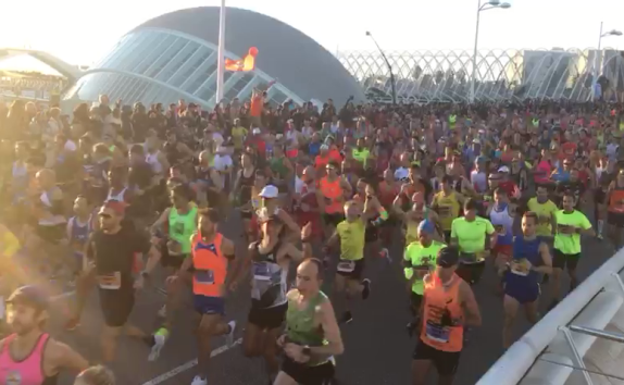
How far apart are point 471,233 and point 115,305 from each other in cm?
404

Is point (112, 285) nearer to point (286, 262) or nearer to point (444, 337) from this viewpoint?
point (286, 262)

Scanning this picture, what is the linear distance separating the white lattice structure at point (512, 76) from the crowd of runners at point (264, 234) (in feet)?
188

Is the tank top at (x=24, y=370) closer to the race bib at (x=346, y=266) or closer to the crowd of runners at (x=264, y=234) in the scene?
the crowd of runners at (x=264, y=234)

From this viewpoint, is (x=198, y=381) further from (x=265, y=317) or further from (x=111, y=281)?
(x=111, y=281)

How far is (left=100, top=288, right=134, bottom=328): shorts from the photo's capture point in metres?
5.48

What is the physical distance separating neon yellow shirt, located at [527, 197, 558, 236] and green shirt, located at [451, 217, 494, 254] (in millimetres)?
1265

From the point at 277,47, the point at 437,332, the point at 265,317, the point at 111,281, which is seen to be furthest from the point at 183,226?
the point at 277,47

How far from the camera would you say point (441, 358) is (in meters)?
4.99

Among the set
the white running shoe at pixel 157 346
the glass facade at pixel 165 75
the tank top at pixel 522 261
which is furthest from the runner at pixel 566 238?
the glass facade at pixel 165 75

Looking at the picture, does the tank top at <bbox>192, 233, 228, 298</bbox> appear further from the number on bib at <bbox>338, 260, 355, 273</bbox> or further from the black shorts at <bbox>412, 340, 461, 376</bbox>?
the number on bib at <bbox>338, 260, 355, 273</bbox>

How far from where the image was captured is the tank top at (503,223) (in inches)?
325

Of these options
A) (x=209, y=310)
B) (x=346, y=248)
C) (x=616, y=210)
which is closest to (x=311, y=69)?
(x=616, y=210)

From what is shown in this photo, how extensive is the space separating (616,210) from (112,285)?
8527mm

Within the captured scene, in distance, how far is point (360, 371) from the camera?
20.2ft
